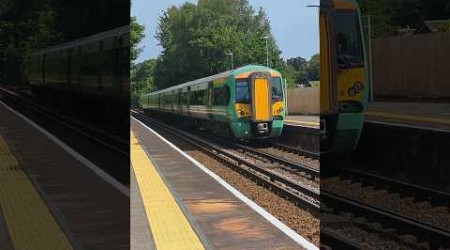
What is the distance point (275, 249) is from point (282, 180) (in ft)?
1.07

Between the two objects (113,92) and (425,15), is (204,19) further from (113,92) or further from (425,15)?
(425,15)

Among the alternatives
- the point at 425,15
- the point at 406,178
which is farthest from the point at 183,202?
the point at 406,178

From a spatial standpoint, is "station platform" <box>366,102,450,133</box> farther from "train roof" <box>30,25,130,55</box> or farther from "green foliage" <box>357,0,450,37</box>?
"train roof" <box>30,25,130,55</box>

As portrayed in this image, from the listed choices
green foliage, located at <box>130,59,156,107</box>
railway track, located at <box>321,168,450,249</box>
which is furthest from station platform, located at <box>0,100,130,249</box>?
railway track, located at <box>321,168,450,249</box>

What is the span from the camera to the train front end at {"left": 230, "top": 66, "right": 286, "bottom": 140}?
4.89 feet

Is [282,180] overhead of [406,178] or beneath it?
overhead

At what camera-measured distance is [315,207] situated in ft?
4.95

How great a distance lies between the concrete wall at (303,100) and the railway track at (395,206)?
6.67 feet

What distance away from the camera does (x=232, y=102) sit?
5.41 ft

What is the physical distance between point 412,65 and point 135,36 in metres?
2.76

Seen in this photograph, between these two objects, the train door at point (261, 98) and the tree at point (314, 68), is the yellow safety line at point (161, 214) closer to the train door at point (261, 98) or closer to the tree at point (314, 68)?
the train door at point (261, 98)

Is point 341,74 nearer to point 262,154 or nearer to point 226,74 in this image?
point 262,154

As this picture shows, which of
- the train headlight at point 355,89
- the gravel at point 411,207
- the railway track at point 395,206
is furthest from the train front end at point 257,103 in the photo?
the gravel at point 411,207

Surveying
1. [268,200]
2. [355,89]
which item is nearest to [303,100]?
[268,200]
